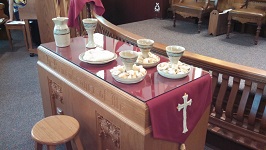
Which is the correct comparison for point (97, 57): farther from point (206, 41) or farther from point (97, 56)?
point (206, 41)

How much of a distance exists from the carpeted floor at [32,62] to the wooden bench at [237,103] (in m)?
0.33

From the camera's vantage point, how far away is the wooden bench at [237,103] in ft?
6.47

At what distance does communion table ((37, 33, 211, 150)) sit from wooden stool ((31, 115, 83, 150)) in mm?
117

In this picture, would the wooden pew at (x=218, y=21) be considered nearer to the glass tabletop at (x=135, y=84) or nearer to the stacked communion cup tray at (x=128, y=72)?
the glass tabletop at (x=135, y=84)

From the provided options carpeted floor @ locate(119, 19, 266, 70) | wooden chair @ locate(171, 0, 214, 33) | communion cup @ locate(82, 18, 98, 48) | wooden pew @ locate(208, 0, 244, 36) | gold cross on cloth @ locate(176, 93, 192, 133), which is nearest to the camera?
gold cross on cloth @ locate(176, 93, 192, 133)

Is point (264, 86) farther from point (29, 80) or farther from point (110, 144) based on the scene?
point (29, 80)

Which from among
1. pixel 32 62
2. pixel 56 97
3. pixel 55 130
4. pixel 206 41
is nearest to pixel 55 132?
pixel 55 130

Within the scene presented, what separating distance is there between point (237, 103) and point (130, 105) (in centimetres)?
130

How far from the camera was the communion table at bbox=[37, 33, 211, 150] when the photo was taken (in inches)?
52.2


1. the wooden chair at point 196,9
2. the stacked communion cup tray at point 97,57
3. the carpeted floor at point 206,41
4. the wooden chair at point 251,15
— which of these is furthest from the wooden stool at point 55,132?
the wooden chair at point 196,9

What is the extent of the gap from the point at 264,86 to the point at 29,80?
3.00m

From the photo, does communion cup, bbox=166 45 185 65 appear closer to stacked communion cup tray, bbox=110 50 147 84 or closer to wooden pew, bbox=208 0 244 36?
stacked communion cup tray, bbox=110 50 147 84

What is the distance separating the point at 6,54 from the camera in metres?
4.72

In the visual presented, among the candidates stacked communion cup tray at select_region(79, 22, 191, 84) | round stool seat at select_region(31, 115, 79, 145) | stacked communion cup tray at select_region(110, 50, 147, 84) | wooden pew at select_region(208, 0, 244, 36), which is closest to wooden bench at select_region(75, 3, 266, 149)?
stacked communion cup tray at select_region(79, 22, 191, 84)
